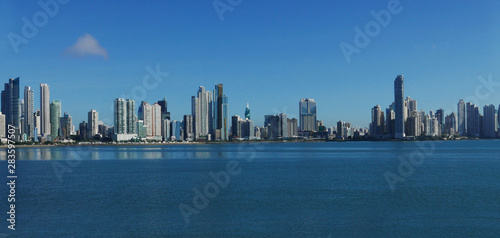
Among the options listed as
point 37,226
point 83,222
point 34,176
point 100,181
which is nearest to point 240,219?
point 83,222

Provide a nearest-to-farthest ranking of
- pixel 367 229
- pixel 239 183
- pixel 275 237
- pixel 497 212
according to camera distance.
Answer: pixel 275 237 → pixel 367 229 → pixel 497 212 → pixel 239 183

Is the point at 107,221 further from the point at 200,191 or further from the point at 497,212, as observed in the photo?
the point at 497,212

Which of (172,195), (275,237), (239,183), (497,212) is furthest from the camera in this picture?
(239,183)

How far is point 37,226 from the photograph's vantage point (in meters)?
24.3

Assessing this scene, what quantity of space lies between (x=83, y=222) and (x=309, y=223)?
499 inches

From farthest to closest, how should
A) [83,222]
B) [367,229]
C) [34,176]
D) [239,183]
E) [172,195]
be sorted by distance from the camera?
[34,176] → [239,183] → [172,195] → [83,222] → [367,229]

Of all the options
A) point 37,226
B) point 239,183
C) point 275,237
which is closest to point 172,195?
point 239,183

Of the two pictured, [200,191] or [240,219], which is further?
[200,191]

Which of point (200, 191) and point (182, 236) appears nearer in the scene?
point (182, 236)

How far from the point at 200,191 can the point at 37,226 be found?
574 inches

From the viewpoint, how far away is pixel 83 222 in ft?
82.8

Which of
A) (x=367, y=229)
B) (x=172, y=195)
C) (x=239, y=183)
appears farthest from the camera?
(x=239, y=183)

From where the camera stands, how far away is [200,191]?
36.8 metres

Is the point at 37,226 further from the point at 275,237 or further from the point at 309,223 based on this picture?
the point at 309,223
